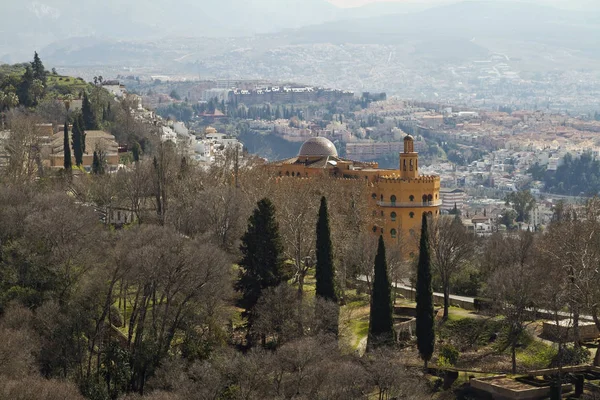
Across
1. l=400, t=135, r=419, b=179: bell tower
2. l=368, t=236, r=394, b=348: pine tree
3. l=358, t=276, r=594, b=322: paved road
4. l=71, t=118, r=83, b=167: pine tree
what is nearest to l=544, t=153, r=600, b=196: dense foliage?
l=400, t=135, r=419, b=179: bell tower

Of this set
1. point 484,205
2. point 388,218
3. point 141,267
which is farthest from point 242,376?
point 484,205

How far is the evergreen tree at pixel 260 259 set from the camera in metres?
37.0

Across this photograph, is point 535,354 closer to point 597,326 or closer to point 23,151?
point 597,326

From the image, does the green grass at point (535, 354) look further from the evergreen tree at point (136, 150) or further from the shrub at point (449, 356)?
the evergreen tree at point (136, 150)

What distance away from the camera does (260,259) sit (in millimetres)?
37219

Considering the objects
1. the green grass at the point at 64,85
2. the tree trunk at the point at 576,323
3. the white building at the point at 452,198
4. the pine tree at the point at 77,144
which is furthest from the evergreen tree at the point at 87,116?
the white building at the point at 452,198

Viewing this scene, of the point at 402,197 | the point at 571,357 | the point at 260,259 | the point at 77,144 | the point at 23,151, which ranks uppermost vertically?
the point at 23,151

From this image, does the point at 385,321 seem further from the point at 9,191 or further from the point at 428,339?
the point at 9,191

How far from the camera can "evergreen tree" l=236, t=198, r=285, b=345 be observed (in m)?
37.0

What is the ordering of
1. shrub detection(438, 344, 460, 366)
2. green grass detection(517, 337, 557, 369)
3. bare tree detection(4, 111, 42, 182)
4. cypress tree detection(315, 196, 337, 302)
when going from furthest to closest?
bare tree detection(4, 111, 42, 182)
cypress tree detection(315, 196, 337, 302)
shrub detection(438, 344, 460, 366)
green grass detection(517, 337, 557, 369)

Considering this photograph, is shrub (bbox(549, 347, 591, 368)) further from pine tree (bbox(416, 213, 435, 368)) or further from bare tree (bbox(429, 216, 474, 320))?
bare tree (bbox(429, 216, 474, 320))

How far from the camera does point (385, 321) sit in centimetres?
3594

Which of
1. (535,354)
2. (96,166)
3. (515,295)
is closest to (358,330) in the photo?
(515,295)

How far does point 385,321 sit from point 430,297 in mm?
1678
